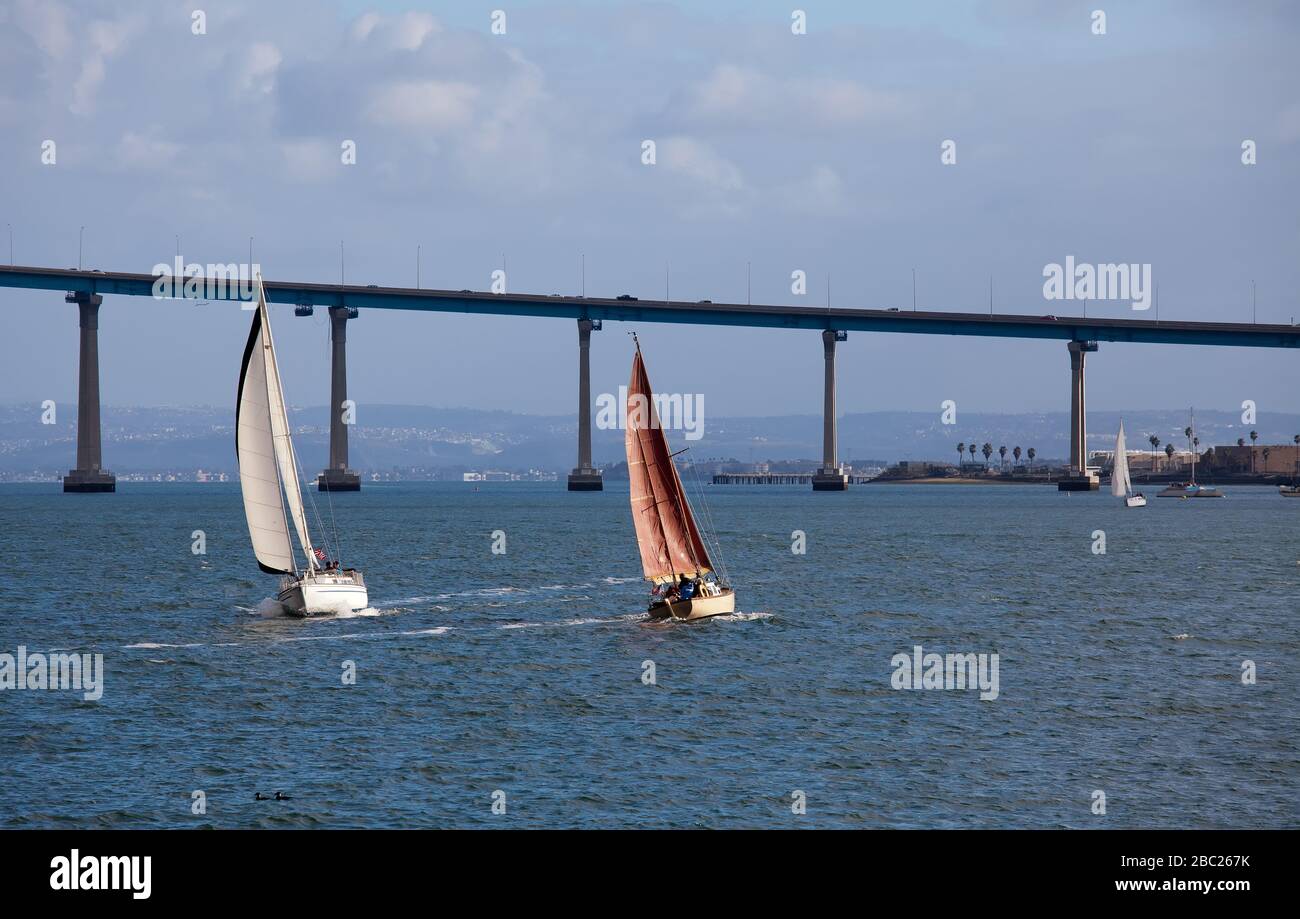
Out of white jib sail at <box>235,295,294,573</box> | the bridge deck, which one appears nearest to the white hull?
white jib sail at <box>235,295,294,573</box>

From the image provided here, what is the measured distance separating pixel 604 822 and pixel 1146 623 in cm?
3216

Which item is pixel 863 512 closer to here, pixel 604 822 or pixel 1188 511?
pixel 1188 511

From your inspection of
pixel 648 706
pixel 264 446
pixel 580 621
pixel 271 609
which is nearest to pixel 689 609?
pixel 580 621

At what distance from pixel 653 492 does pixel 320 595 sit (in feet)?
35.5

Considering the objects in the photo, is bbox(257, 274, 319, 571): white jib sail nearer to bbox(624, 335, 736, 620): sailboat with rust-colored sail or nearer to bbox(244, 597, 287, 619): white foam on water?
bbox(244, 597, 287, 619): white foam on water

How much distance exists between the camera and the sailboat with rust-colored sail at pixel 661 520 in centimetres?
4747

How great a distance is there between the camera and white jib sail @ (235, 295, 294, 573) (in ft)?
157

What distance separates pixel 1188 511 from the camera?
17262cm

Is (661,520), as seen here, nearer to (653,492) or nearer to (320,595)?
(653,492)

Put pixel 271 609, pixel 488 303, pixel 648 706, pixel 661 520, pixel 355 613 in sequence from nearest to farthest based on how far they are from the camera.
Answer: pixel 648 706, pixel 661 520, pixel 271 609, pixel 355 613, pixel 488 303

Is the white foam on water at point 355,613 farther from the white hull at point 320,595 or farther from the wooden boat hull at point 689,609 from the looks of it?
the wooden boat hull at point 689,609

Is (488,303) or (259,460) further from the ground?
(488,303)

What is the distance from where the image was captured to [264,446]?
48312 mm
